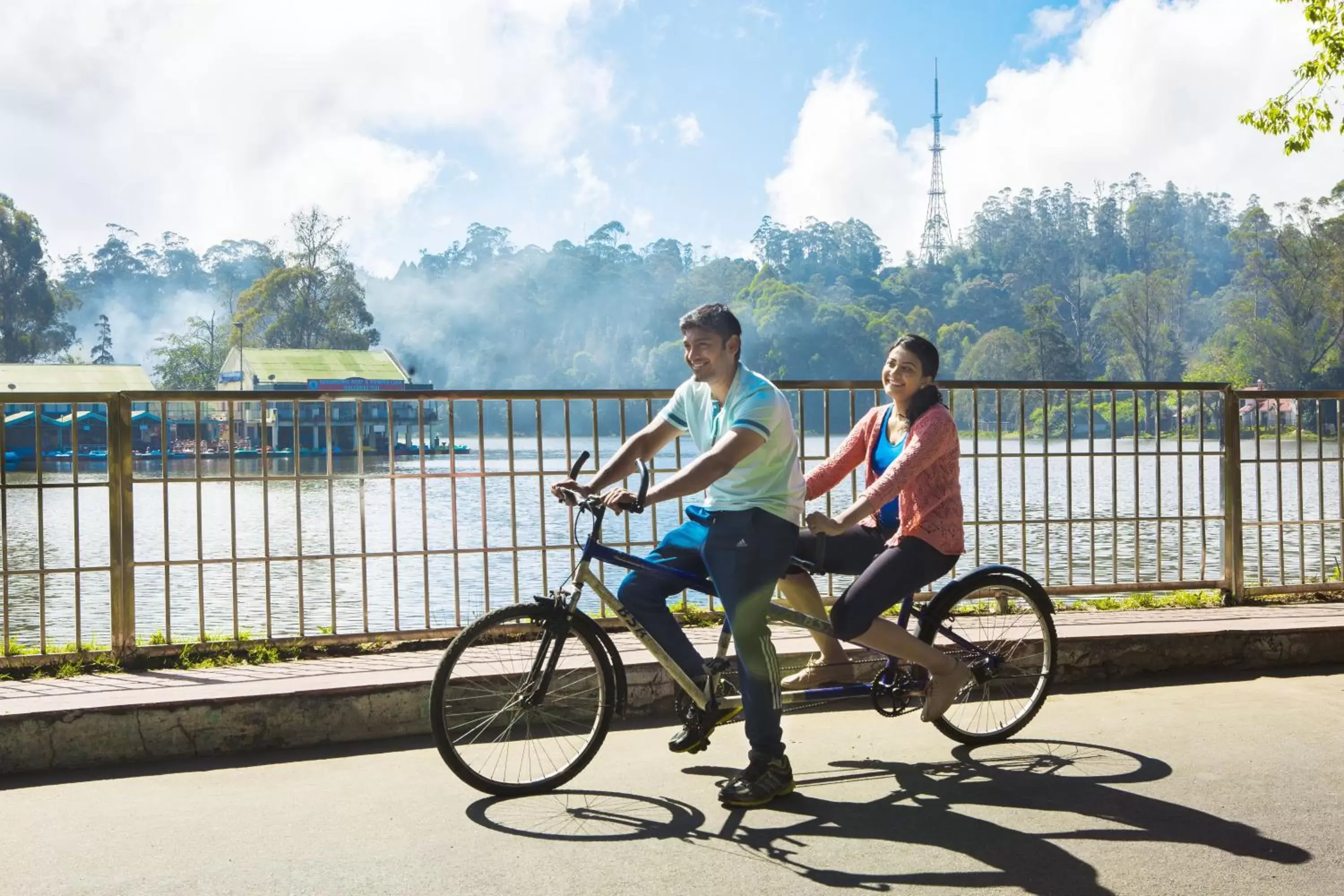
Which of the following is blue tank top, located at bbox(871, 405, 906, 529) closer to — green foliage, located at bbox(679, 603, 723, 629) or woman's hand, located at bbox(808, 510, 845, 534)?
woman's hand, located at bbox(808, 510, 845, 534)

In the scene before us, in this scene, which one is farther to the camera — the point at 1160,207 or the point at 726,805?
the point at 1160,207

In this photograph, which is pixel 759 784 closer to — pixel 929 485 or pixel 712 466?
pixel 712 466

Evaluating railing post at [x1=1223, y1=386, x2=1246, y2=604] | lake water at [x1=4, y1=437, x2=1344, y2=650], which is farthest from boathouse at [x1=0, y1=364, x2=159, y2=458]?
railing post at [x1=1223, y1=386, x2=1246, y2=604]

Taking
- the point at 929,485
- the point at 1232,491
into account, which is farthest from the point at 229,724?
the point at 1232,491

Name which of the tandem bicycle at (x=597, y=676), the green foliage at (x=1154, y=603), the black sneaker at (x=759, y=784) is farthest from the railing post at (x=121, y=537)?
the green foliage at (x=1154, y=603)

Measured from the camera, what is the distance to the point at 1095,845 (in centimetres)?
401

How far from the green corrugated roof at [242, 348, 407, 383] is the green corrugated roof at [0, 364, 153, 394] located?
9.39 meters

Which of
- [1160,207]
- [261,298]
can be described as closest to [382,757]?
[261,298]

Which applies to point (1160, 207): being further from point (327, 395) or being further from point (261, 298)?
point (327, 395)

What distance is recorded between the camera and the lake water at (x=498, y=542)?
21.9 ft

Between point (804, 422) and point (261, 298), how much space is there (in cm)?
11266

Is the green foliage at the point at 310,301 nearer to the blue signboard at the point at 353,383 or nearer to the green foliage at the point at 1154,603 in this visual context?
the blue signboard at the point at 353,383

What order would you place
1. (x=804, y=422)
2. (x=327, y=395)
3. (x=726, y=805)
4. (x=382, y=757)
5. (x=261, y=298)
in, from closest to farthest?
(x=726, y=805)
(x=382, y=757)
(x=327, y=395)
(x=804, y=422)
(x=261, y=298)

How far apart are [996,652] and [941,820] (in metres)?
1.18
